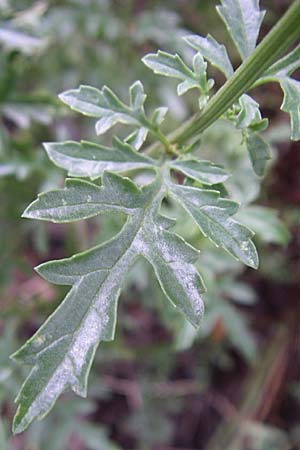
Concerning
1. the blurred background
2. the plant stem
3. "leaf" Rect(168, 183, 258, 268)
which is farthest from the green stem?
the blurred background

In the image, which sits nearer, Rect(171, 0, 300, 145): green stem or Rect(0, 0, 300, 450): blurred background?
Rect(171, 0, 300, 145): green stem

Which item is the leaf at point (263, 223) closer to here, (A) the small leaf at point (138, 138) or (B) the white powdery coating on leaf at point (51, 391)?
(A) the small leaf at point (138, 138)

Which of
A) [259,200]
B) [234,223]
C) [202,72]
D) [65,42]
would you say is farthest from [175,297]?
[65,42]

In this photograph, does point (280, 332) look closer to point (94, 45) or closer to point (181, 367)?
point (181, 367)

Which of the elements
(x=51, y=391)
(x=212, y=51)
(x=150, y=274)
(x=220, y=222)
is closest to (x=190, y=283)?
(x=220, y=222)

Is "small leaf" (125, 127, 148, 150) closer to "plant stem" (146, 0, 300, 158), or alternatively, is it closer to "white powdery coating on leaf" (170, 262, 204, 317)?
"plant stem" (146, 0, 300, 158)

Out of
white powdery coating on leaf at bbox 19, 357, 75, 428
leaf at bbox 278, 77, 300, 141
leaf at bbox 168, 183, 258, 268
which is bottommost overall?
white powdery coating on leaf at bbox 19, 357, 75, 428

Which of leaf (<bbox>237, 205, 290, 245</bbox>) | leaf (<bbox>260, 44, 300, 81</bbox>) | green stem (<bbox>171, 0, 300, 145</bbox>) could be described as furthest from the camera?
leaf (<bbox>237, 205, 290, 245</bbox>)
